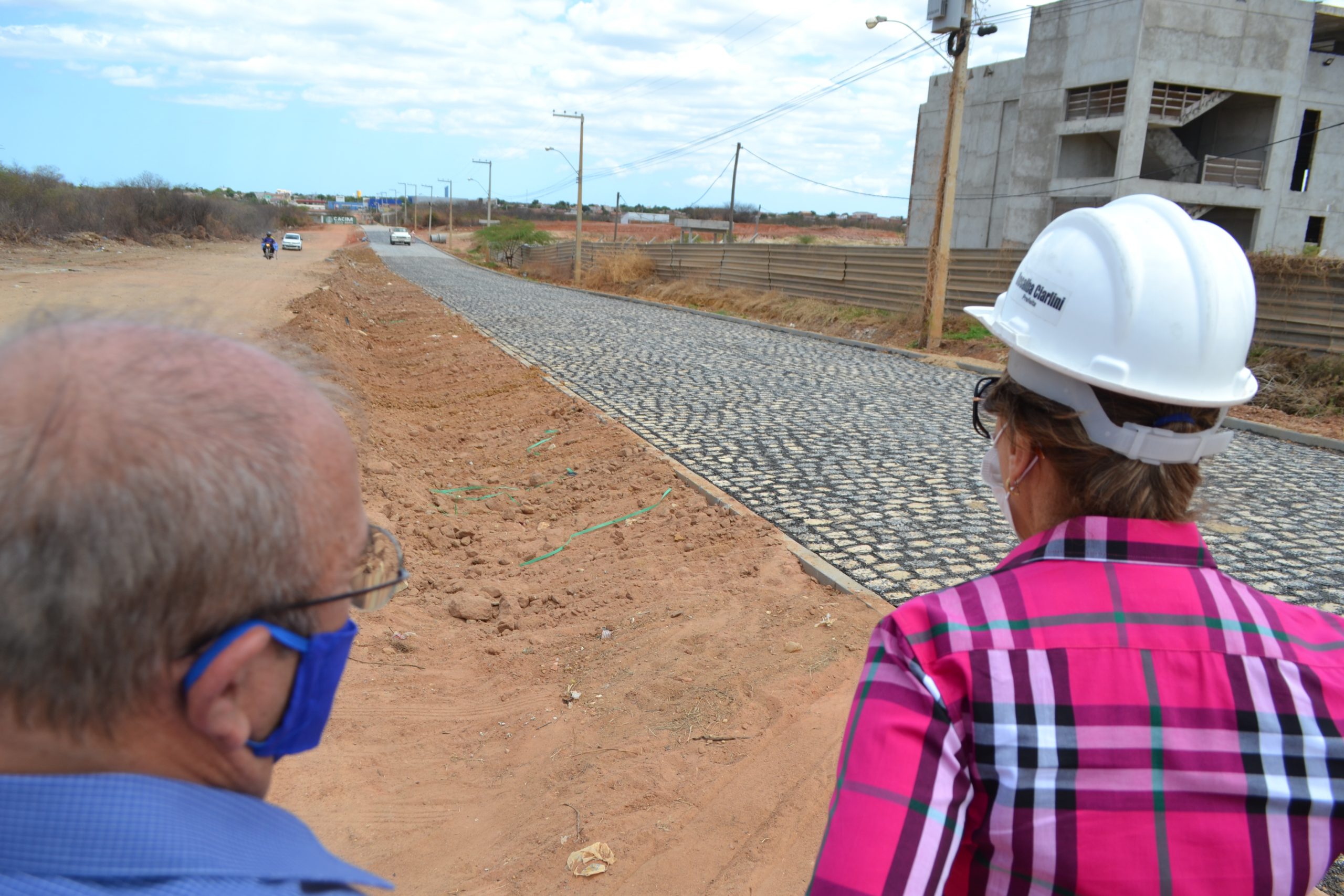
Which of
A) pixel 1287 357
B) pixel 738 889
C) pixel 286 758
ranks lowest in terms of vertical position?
pixel 286 758

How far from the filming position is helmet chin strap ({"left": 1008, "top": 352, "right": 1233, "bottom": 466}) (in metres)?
1.37

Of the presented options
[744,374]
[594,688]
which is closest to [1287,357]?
[744,374]

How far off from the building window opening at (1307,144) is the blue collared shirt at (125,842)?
3750 centimetres

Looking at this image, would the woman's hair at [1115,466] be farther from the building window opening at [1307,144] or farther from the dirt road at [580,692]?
the building window opening at [1307,144]

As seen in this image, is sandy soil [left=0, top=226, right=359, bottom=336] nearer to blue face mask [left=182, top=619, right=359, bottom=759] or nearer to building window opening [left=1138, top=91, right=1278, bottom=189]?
blue face mask [left=182, top=619, right=359, bottom=759]

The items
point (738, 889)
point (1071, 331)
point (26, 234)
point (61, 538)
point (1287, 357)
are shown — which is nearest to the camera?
point (61, 538)

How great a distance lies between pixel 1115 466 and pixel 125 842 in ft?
4.38

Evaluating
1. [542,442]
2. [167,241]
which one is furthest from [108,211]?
[542,442]

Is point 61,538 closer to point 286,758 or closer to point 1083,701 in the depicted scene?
point 1083,701

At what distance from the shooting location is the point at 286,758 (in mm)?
4004

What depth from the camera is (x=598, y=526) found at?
22.4ft

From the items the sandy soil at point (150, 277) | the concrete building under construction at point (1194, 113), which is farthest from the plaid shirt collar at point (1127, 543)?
the concrete building under construction at point (1194, 113)

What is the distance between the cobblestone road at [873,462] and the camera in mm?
5555

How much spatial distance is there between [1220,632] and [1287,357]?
15.9 m
